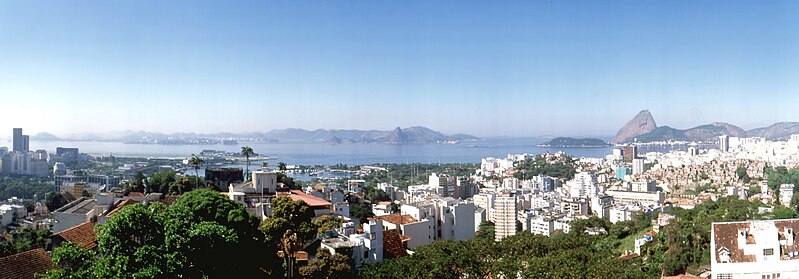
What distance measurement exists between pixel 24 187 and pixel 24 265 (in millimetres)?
23583

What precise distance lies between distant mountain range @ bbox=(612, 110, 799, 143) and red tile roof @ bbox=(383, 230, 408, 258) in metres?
86.6

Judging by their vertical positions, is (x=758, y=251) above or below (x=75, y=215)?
below

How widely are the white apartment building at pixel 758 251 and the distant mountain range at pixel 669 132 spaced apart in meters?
85.3

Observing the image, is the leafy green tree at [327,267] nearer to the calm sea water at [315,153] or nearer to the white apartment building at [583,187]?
the white apartment building at [583,187]

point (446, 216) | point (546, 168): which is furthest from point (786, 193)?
point (546, 168)

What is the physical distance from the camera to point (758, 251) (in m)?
7.42

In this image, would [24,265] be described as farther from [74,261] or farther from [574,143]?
[574,143]

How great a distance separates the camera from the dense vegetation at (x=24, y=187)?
24.2 meters

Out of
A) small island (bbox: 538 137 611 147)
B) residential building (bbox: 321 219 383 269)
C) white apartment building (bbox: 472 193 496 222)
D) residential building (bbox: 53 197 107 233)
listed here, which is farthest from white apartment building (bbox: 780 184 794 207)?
small island (bbox: 538 137 611 147)

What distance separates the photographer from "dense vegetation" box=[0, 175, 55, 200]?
2423 centimetres

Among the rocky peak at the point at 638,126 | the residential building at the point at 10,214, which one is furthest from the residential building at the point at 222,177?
the rocky peak at the point at 638,126

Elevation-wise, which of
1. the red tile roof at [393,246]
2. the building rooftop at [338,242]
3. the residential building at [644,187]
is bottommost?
the residential building at [644,187]

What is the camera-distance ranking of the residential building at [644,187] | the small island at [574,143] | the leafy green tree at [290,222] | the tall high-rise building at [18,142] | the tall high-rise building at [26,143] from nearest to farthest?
the leafy green tree at [290,222], the tall high-rise building at [18,142], the residential building at [644,187], the tall high-rise building at [26,143], the small island at [574,143]

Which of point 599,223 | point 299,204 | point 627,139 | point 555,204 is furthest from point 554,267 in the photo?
point 627,139
